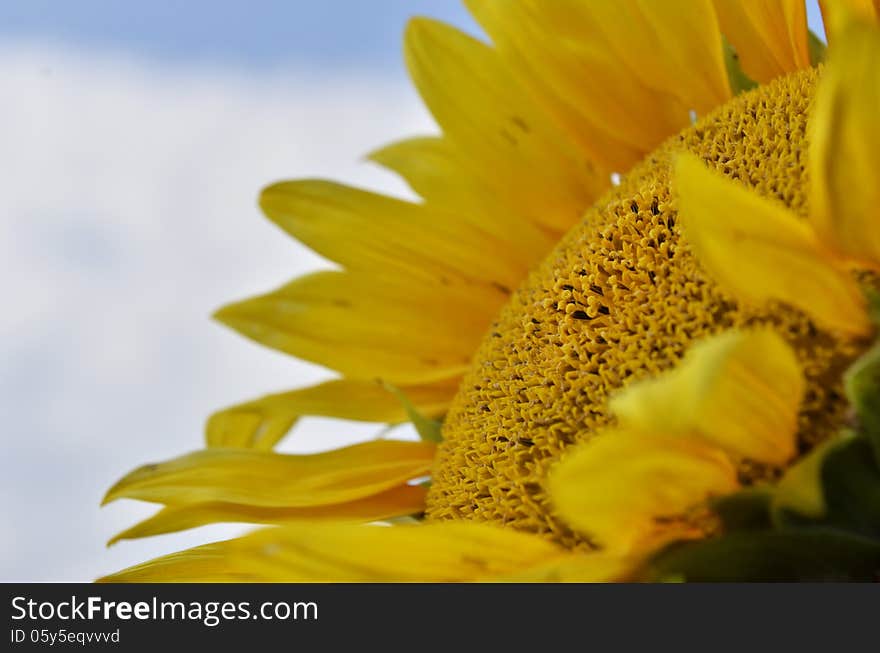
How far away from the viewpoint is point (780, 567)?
2.42 feet

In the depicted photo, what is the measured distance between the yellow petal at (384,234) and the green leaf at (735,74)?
0.37 m

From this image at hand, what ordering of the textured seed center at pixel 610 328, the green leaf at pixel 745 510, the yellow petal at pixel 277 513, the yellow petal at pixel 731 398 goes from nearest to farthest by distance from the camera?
the yellow petal at pixel 731 398 < the green leaf at pixel 745 510 < the textured seed center at pixel 610 328 < the yellow petal at pixel 277 513

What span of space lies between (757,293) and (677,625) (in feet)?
0.74

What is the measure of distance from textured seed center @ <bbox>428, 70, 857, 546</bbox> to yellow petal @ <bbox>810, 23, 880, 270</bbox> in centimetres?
9

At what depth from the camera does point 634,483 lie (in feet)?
2.35

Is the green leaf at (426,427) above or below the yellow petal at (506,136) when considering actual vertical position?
below

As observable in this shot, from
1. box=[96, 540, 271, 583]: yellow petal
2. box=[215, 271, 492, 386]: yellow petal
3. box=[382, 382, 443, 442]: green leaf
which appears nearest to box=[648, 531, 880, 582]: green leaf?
box=[96, 540, 271, 583]: yellow petal

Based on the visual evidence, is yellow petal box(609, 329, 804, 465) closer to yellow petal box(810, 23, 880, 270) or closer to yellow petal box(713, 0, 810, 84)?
yellow petal box(810, 23, 880, 270)

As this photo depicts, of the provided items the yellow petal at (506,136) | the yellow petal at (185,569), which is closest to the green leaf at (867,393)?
the yellow petal at (185,569)

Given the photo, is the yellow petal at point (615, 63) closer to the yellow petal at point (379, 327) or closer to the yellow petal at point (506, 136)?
the yellow petal at point (506, 136)

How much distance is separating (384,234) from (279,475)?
35 cm

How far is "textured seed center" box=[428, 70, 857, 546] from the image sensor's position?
0.92m

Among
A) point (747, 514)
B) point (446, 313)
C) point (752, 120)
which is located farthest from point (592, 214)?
point (747, 514)

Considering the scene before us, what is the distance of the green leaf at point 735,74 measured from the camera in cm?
123
